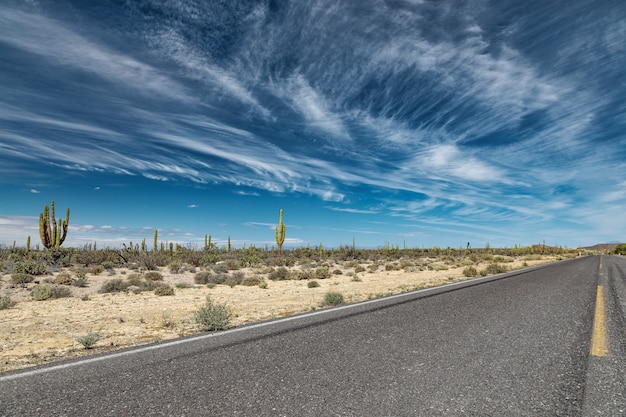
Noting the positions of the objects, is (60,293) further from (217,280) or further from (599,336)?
(599,336)

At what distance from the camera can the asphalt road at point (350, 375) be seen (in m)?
2.79

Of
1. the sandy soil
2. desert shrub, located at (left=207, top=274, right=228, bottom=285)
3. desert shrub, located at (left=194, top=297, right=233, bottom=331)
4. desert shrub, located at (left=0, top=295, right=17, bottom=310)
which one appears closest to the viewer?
the sandy soil

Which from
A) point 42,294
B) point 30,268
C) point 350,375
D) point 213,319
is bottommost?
point 42,294

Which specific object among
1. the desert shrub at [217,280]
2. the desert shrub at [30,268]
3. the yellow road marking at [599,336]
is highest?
the yellow road marking at [599,336]

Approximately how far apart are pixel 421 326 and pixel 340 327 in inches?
50.1

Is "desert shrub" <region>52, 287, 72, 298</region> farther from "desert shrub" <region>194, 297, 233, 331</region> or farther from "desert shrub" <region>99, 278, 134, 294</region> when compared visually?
"desert shrub" <region>194, 297, 233, 331</region>

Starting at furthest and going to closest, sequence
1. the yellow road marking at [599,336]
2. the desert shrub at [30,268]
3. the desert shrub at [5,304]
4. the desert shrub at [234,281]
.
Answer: the desert shrub at [30,268]
the desert shrub at [234,281]
the desert shrub at [5,304]
the yellow road marking at [599,336]

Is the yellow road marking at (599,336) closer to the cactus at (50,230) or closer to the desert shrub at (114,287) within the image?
the desert shrub at (114,287)

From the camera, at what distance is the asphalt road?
9.17ft

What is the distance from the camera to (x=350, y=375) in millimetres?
3445

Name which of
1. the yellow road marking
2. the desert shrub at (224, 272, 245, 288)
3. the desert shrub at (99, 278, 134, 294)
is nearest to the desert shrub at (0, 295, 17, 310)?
the desert shrub at (99, 278, 134, 294)

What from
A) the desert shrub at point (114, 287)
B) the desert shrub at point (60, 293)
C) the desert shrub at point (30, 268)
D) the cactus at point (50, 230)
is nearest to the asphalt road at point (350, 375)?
the desert shrub at point (60, 293)

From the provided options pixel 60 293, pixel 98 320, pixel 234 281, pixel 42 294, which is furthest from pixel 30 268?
pixel 98 320

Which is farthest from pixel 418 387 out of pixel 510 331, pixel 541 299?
pixel 541 299
